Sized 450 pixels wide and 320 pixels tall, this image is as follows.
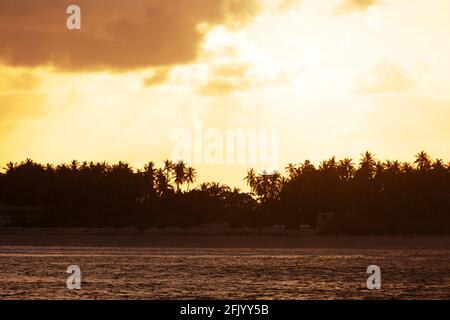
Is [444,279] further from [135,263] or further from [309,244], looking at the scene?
[309,244]

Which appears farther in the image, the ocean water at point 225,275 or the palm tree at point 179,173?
the palm tree at point 179,173

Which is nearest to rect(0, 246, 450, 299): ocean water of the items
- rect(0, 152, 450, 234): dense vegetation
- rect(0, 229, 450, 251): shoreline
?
rect(0, 229, 450, 251): shoreline

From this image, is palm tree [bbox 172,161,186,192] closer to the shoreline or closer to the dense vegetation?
the dense vegetation

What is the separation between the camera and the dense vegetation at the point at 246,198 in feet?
390

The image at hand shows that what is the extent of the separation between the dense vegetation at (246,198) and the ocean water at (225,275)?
45277 millimetres

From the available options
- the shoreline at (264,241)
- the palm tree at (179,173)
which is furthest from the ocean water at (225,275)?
the palm tree at (179,173)

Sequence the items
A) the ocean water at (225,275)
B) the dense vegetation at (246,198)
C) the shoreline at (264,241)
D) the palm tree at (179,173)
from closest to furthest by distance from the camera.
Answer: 1. the ocean water at (225,275)
2. the shoreline at (264,241)
3. the dense vegetation at (246,198)
4. the palm tree at (179,173)

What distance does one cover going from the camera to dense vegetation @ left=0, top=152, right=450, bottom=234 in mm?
118875

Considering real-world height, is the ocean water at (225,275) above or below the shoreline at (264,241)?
below

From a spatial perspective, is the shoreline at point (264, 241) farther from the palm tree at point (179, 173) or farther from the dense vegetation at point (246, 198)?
the palm tree at point (179, 173)

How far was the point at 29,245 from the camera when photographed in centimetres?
9094

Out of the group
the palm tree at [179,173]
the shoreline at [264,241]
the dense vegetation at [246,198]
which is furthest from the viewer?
the palm tree at [179,173]
